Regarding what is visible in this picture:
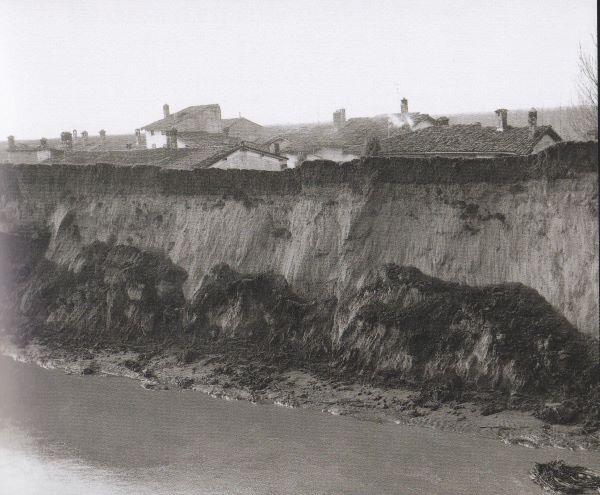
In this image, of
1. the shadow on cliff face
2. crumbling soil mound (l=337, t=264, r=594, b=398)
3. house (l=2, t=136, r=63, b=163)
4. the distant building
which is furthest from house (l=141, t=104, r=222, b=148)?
crumbling soil mound (l=337, t=264, r=594, b=398)

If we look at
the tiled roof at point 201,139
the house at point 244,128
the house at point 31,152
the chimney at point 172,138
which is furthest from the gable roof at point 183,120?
the house at point 31,152

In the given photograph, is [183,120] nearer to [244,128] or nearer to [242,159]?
[244,128]

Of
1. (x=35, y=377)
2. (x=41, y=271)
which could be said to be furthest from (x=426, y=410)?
(x=41, y=271)

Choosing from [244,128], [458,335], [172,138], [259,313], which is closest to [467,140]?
[259,313]

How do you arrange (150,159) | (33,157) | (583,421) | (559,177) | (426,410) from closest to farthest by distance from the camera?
(583,421) < (426,410) < (559,177) < (150,159) < (33,157)

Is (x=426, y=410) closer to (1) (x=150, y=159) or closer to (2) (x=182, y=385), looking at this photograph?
(2) (x=182, y=385)
